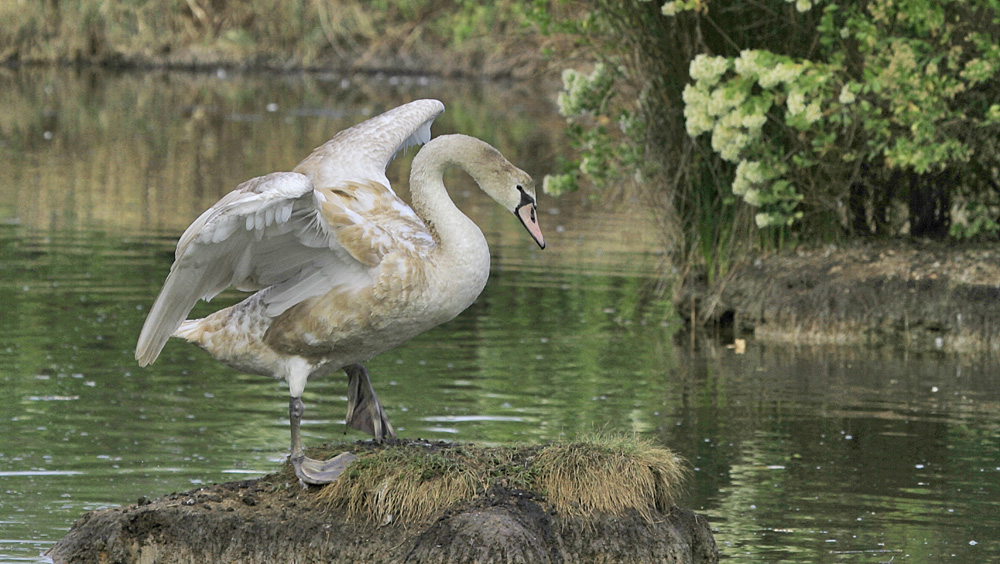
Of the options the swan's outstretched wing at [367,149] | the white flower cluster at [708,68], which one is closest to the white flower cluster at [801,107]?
the white flower cluster at [708,68]

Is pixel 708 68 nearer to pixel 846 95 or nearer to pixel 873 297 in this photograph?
pixel 846 95

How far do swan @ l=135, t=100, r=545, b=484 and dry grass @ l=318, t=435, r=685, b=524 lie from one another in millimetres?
180

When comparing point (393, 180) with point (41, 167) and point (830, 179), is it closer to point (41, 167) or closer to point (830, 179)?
point (41, 167)

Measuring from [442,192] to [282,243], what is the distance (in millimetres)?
759

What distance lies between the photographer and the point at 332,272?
7559 mm

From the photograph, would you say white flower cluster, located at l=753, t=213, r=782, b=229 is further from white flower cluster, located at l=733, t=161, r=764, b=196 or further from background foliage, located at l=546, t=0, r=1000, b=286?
white flower cluster, located at l=733, t=161, r=764, b=196

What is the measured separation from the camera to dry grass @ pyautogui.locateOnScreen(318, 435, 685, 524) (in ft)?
22.9

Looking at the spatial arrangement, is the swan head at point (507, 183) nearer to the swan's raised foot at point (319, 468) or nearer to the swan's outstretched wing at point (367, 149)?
the swan's outstretched wing at point (367, 149)

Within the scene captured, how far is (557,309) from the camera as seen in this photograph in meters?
14.3

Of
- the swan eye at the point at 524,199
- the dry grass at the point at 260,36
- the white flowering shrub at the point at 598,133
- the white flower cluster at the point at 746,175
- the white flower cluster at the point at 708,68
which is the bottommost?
the swan eye at the point at 524,199

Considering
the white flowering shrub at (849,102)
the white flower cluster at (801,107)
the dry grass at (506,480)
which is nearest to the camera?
the dry grass at (506,480)

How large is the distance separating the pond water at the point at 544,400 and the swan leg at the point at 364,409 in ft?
3.69

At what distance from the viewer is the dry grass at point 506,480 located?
6.99 m

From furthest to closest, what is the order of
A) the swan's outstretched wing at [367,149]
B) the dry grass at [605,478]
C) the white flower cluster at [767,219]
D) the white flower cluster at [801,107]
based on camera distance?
1. the white flower cluster at [767,219]
2. the white flower cluster at [801,107]
3. the swan's outstretched wing at [367,149]
4. the dry grass at [605,478]
